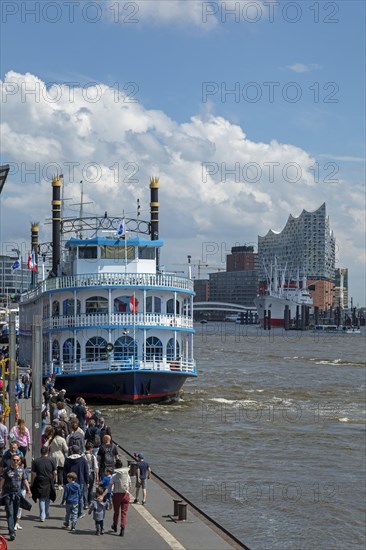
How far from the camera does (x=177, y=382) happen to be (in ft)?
141

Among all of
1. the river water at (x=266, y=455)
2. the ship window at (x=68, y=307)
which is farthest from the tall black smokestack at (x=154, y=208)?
the ship window at (x=68, y=307)

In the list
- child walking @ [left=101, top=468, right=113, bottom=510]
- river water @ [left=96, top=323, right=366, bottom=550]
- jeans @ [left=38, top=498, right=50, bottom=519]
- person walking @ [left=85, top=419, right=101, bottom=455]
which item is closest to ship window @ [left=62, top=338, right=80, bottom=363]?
river water @ [left=96, top=323, right=366, bottom=550]

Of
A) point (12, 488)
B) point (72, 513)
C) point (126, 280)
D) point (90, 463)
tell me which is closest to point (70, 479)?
point (72, 513)

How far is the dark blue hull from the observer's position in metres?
40.7

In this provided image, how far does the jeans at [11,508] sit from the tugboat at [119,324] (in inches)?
1013

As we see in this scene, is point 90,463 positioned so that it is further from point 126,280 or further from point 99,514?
point 126,280

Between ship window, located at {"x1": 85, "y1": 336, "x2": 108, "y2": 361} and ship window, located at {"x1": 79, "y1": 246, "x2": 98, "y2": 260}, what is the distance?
4489 mm

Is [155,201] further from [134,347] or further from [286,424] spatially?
[286,424]

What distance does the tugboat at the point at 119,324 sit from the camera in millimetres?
41094

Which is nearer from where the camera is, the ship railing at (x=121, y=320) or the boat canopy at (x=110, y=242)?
the ship railing at (x=121, y=320)

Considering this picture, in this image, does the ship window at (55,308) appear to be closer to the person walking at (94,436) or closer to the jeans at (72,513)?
the person walking at (94,436)

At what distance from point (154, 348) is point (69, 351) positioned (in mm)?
4578

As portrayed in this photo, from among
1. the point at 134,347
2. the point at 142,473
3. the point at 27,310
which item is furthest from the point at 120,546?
the point at 27,310

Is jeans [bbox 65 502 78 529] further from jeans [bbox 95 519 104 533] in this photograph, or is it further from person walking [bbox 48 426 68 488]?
person walking [bbox 48 426 68 488]
